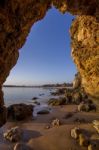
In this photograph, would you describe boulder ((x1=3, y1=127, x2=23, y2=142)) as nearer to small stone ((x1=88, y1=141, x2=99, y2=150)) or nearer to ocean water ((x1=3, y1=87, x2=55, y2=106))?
small stone ((x1=88, y1=141, x2=99, y2=150))

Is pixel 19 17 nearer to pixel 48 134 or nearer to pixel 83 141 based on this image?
pixel 83 141

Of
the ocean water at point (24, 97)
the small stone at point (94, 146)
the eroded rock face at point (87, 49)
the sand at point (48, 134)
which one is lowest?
the ocean water at point (24, 97)

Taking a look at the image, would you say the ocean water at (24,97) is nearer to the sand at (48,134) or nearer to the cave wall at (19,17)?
the sand at (48,134)

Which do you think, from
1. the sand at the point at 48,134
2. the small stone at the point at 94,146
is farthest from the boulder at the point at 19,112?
the small stone at the point at 94,146

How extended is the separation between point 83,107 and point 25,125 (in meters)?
8.64

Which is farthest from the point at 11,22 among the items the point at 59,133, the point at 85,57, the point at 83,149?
the point at 85,57

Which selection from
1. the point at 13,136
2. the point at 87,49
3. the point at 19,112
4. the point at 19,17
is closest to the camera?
the point at 19,17

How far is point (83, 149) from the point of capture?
14055 mm

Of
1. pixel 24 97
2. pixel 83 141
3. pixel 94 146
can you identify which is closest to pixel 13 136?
pixel 83 141

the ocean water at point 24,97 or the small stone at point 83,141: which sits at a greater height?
the small stone at point 83,141

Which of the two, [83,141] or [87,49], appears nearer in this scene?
[83,141]

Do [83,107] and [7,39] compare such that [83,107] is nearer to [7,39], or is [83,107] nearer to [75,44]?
[75,44]

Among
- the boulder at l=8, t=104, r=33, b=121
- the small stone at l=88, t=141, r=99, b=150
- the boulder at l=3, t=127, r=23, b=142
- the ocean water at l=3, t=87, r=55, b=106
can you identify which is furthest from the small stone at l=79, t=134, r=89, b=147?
the ocean water at l=3, t=87, r=55, b=106

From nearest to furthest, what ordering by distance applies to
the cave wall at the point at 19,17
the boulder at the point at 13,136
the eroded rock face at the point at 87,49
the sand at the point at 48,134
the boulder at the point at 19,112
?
the cave wall at the point at 19,17
the sand at the point at 48,134
the boulder at the point at 13,136
the eroded rock face at the point at 87,49
the boulder at the point at 19,112
